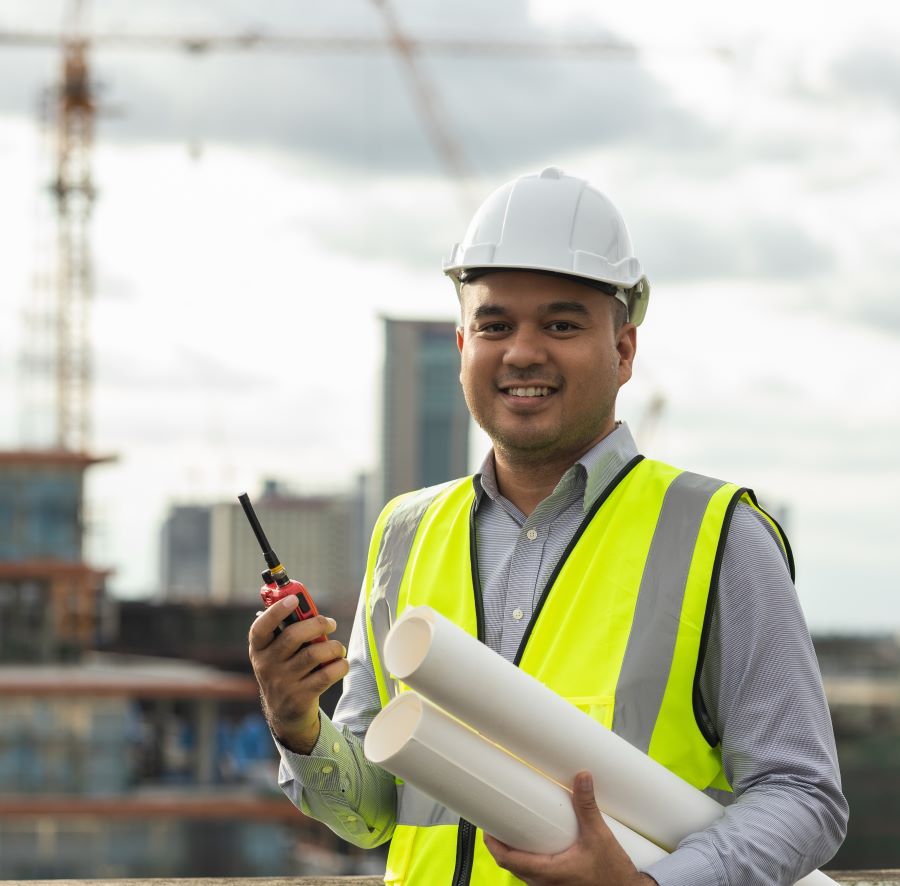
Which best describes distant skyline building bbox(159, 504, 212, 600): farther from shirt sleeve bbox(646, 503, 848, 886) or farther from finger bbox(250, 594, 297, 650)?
shirt sleeve bbox(646, 503, 848, 886)

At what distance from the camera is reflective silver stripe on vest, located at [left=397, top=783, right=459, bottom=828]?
3.64 m

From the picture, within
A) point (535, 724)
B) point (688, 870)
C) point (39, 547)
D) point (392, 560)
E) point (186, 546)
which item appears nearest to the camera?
point (535, 724)

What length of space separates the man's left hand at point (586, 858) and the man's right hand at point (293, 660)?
1.96 ft

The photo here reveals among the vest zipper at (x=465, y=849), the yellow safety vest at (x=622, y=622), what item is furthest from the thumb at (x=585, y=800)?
the vest zipper at (x=465, y=849)

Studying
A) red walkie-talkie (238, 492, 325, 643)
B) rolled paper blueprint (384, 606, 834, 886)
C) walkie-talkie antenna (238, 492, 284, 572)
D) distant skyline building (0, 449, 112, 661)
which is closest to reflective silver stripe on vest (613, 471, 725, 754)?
rolled paper blueprint (384, 606, 834, 886)

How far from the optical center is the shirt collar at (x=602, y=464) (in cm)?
369

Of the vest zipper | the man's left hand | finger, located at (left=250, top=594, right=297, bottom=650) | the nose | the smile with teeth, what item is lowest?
the vest zipper

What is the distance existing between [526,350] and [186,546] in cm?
14827

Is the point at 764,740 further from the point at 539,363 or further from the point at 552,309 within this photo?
the point at 552,309

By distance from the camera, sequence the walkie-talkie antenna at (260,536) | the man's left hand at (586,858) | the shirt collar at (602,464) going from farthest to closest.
Answer: the shirt collar at (602,464) → the walkie-talkie antenna at (260,536) → the man's left hand at (586,858)

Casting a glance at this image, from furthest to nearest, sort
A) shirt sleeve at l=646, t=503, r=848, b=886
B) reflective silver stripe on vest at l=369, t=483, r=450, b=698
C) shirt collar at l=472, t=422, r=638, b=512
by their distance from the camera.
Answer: reflective silver stripe on vest at l=369, t=483, r=450, b=698
shirt collar at l=472, t=422, r=638, b=512
shirt sleeve at l=646, t=503, r=848, b=886

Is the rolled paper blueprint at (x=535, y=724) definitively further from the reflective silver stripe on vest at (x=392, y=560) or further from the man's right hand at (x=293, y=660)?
the reflective silver stripe on vest at (x=392, y=560)

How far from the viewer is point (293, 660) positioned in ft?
A: 11.1

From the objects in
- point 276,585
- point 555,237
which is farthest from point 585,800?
point 555,237
